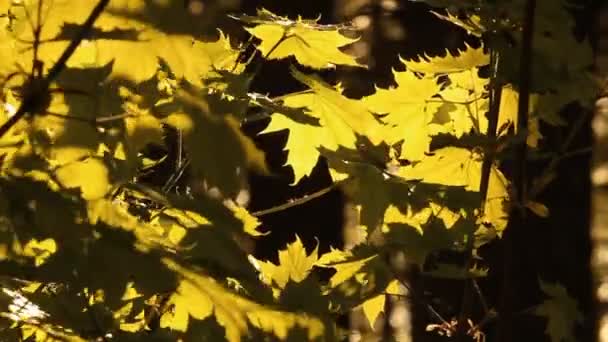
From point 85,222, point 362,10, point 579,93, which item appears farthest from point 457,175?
point 362,10

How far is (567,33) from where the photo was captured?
3.43ft

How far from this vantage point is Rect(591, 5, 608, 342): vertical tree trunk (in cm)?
288

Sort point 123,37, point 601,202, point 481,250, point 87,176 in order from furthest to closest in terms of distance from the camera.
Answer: point 601,202 → point 481,250 → point 87,176 → point 123,37

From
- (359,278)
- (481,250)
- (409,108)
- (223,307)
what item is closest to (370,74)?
(481,250)

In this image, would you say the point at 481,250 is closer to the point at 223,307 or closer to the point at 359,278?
the point at 359,278

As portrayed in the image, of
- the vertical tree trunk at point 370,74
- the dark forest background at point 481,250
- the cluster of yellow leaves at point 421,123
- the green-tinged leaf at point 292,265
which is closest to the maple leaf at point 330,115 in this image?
the cluster of yellow leaves at point 421,123

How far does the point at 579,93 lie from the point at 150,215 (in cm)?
51

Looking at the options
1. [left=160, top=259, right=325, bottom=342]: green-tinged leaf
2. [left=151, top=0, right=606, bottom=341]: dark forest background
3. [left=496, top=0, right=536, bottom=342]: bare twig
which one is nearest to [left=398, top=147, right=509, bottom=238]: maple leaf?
[left=496, top=0, right=536, bottom=342]: bare twig

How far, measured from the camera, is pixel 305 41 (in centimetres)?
109

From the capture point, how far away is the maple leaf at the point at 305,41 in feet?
3.51

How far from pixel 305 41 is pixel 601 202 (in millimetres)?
2322

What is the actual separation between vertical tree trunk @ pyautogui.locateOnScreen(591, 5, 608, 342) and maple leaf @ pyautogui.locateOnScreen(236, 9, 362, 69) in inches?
74.5

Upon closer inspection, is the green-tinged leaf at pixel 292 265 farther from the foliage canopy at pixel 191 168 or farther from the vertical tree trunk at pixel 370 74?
the vertical tree trunk at pixel 370 74

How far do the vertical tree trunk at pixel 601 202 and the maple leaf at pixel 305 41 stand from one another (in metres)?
1.89
